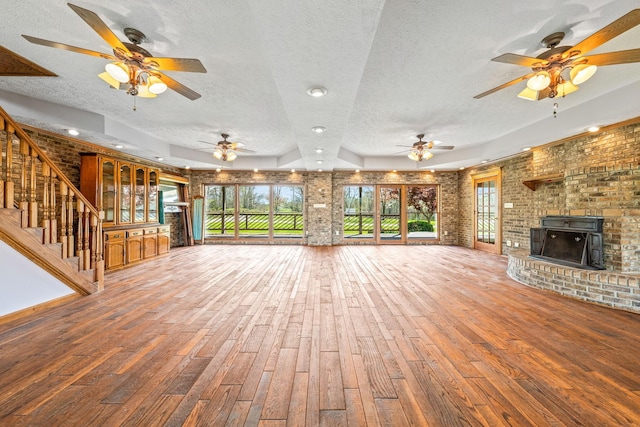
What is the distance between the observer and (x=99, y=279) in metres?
3.74

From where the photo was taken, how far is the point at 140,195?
6.01 metres

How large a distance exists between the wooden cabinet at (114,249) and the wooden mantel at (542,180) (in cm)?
885

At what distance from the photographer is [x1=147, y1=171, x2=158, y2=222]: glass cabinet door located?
6336 mm

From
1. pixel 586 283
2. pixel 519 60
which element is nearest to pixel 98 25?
pixel 519 60

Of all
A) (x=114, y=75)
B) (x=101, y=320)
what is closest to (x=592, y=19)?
(x=114, y=75)

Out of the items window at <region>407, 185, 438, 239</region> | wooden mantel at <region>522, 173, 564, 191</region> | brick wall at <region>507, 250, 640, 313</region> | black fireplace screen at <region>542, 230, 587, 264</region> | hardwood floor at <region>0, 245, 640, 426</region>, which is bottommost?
hardwood floor at <region>0, 245, 640, 426</region>

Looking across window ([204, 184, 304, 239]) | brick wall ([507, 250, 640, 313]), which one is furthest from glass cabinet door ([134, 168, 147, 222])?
brick wall ([507, 250, 640, 313])

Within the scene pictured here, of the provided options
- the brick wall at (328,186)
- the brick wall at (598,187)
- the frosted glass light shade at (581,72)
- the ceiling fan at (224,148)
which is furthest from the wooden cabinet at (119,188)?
the brick wall at (598,187)

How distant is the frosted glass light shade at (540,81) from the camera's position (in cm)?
248

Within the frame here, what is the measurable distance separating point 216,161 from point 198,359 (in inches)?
251

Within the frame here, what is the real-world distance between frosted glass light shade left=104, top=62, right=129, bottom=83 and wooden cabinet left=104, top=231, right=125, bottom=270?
11.8 ft

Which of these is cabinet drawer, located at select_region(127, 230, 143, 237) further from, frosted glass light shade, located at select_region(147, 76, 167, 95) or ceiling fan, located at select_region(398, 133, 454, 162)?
ceiling fan, located at select_region(398, 133, 454, 162)

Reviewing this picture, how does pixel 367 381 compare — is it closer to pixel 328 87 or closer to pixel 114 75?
pixel 328 87

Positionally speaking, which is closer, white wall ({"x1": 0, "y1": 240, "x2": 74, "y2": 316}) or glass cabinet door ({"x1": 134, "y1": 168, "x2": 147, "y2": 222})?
white wall ({"x1": 0, "y1": 240, "x2": 74, "y2": 316})
